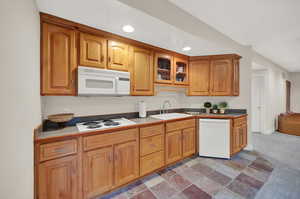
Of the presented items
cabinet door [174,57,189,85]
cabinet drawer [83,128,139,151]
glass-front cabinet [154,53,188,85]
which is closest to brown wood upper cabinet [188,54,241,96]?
cabinet door [174,57,189,85]

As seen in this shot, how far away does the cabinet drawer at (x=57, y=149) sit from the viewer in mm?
1290

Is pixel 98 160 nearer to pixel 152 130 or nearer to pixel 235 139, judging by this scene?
pixel 152 130

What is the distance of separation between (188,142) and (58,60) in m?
2.54

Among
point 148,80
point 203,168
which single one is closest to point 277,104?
point 203,168

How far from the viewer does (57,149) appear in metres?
1.36

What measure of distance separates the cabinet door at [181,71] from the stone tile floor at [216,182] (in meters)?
1.76

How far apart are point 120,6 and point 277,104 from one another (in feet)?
21.5

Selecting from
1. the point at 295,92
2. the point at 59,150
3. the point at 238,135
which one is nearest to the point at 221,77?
the point at 238,135

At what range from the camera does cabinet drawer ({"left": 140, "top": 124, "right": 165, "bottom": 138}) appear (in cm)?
196

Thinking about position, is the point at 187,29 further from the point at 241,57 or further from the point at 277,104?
the point at 277,104

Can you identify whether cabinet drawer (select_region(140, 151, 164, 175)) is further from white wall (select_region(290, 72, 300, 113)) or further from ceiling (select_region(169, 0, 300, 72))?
white wall (select_region(290, 72, 300, 113))

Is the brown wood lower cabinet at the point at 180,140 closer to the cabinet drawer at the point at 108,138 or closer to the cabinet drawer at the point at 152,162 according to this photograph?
the cabinet drawer at the point at 152,162

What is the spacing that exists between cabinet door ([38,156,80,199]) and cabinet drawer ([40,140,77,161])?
5cm

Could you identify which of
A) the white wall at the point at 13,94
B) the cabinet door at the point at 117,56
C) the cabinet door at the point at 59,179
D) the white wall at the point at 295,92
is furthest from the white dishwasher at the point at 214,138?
the white wall at the point at 295,92
